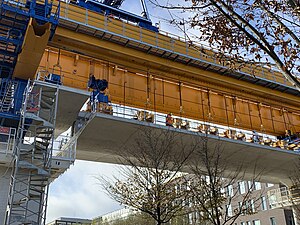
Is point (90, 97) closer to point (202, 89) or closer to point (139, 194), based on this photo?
point (139, 194)

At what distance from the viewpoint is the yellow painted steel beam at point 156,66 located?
1878cm

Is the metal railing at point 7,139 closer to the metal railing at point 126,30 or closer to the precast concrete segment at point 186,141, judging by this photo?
the precast concrete segment at point 186,141

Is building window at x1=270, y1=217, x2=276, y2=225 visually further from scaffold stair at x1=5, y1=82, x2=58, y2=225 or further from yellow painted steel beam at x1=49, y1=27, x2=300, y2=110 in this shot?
scaffold stair at x1=5, y1=82, x2=58, y2=225

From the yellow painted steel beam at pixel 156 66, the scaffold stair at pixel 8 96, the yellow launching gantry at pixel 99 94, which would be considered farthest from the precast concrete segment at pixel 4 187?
the yellow painted steel beam at pixel 156 66

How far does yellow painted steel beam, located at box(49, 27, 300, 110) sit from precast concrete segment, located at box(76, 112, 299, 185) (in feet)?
12.2

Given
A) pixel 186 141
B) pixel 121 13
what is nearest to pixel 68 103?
pixel 186 141

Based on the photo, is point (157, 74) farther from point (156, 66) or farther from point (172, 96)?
point (172, 96)

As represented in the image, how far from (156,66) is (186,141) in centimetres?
480

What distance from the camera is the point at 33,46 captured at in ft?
53.1

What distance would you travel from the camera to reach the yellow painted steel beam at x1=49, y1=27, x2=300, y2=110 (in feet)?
61.6

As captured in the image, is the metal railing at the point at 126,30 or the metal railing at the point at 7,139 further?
the metal railing at the point at 126,30

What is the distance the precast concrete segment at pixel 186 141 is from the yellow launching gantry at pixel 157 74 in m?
2.20

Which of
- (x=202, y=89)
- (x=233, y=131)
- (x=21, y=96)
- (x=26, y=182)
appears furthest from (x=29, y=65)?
(x=233, y=131)

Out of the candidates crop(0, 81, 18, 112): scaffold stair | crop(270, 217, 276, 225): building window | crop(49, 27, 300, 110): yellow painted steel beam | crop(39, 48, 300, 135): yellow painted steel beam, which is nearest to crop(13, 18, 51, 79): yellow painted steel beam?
crop(39, 48, 300, 135): yellow painted steel beam
